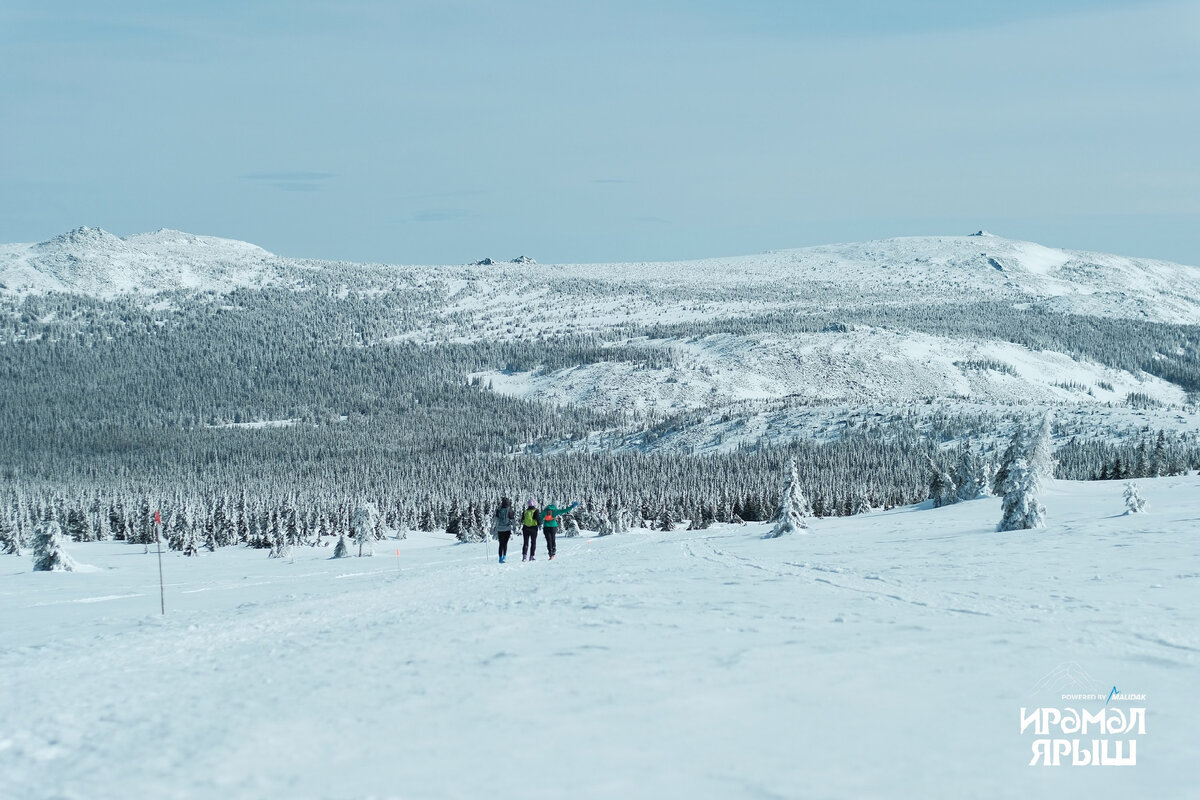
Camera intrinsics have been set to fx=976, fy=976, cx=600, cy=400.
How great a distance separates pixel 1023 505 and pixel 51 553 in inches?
1661

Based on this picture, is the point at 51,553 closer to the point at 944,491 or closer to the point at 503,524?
the point at 503,524

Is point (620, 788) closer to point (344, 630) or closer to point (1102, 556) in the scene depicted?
point (344, 630)

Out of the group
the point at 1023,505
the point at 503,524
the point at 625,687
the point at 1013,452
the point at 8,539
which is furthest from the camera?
the point at 8,539

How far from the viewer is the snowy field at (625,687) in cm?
795

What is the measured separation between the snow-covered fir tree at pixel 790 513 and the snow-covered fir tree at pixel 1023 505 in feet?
31.5

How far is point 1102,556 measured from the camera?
21.1 meters

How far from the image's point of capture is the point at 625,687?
10.4 m

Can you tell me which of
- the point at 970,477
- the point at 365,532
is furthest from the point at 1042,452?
the point at 365,532

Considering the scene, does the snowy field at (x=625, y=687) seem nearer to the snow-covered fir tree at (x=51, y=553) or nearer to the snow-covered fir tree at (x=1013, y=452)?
the snow-covered fir tree at (x=1013, y=452)

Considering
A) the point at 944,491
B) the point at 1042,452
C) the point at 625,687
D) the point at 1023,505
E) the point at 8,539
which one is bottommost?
the point at 8,539

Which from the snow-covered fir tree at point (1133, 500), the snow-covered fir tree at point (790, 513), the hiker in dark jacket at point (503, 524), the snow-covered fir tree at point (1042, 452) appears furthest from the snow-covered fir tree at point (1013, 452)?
the hiker in dark jacket at point (503, 524)

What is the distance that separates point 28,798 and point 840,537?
28625 mm

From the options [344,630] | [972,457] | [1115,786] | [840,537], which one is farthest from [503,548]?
[972,457]

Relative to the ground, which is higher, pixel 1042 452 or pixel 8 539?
pixel 1042 452
